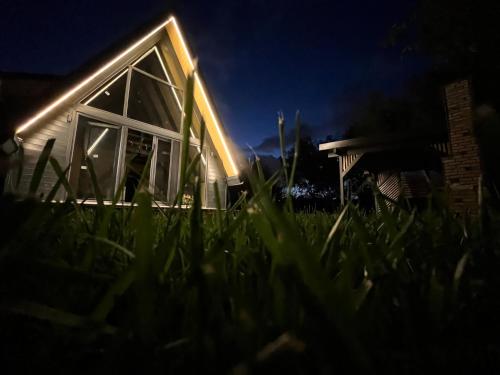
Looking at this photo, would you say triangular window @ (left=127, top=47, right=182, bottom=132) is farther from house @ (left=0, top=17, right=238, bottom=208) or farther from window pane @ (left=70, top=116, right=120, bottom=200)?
window pane @ (left=70, top=116, right=120, bottom=200)

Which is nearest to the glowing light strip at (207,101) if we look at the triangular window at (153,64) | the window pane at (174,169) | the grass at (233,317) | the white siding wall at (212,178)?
the white siding wall at (212,178)

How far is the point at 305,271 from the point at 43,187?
19.7 ft

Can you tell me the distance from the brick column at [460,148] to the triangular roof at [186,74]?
5.49m

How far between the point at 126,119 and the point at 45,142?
5.88 ft

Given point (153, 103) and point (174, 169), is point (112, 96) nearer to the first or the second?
point (153, 103)

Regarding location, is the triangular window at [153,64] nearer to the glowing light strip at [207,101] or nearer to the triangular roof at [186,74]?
the triangular roof at [186,74]

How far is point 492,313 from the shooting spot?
367 millimetres

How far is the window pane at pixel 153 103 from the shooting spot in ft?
24.2

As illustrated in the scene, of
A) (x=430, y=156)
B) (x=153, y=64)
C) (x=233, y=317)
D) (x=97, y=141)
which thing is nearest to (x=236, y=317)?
(x=233, y=317)

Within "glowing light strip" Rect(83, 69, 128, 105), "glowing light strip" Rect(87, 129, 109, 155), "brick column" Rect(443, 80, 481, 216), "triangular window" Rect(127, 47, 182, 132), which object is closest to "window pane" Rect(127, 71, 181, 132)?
"triangular window" Rect(127, 47, 182, 132)

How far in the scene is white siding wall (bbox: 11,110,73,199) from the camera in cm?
475

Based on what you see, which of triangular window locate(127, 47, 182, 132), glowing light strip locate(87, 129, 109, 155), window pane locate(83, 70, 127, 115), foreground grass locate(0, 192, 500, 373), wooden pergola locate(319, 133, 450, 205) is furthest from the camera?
wooden pergola locate(319, 133, 450, 205)

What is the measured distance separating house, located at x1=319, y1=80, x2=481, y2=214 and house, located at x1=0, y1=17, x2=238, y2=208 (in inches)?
165

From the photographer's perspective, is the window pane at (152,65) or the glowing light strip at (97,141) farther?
the window pane at (152,65)
